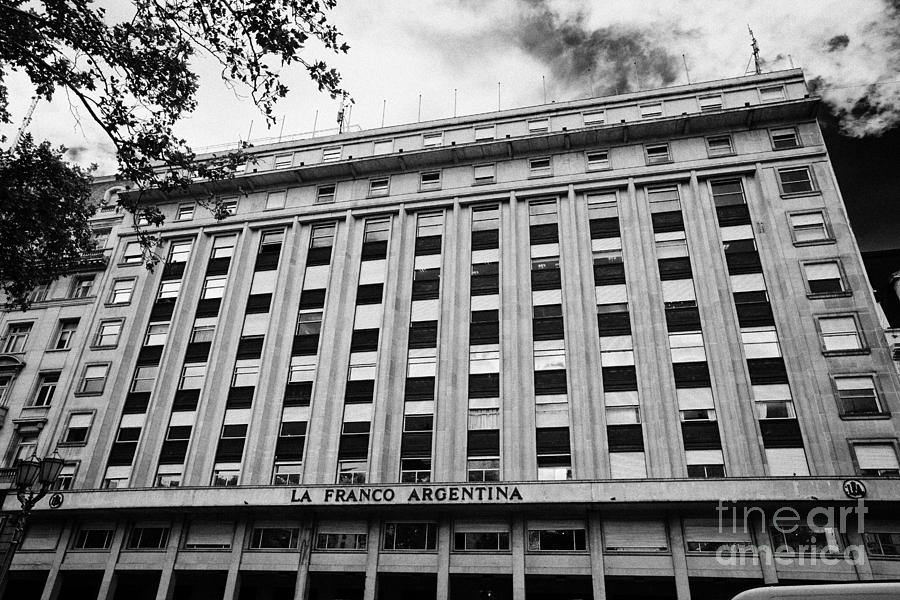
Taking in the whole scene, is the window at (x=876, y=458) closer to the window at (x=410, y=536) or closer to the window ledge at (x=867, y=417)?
the window ledge at (x=867, y=417)

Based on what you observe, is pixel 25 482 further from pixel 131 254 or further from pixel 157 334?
pixel 131 254

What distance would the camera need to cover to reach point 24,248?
1938 cm

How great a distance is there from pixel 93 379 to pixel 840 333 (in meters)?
40.9

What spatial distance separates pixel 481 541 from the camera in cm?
2730

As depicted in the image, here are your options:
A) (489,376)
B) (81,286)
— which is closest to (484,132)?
(489,376)

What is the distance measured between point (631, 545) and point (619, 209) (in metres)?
18.5

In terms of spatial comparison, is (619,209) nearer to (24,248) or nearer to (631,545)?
(631,545)

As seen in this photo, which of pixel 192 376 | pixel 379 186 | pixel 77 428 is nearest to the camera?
pixel 77 428

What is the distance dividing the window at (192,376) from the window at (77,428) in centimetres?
545

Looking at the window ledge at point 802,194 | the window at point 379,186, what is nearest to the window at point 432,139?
the window at point 379,186

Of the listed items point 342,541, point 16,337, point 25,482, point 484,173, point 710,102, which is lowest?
point 25,482

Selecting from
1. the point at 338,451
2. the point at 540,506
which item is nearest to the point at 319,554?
the point at 338,451

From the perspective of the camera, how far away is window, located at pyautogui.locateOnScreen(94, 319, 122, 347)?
37719 mm

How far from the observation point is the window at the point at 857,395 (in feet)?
87.3
